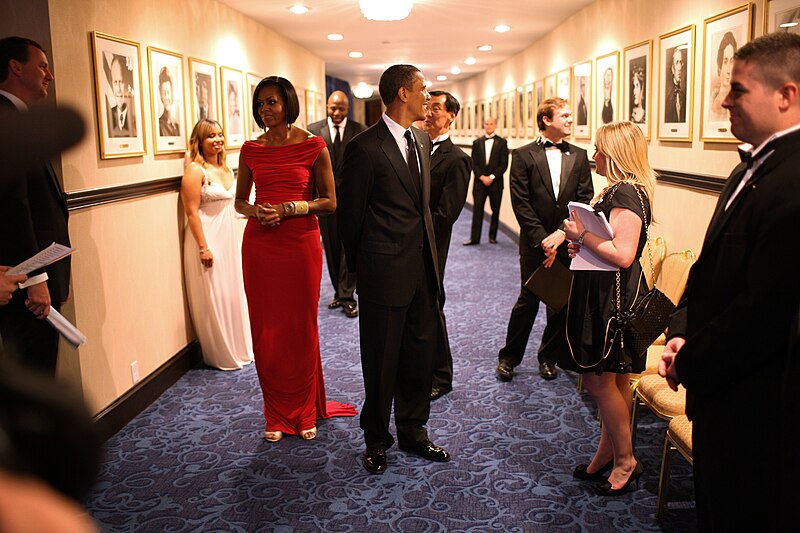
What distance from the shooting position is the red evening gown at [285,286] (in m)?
4.26

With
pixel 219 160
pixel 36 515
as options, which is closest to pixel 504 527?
pixel 36 515

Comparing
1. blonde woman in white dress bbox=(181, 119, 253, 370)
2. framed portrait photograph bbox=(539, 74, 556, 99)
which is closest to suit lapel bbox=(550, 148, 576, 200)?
blonde woman in white dress bbox=(181, 119, 253, 370)

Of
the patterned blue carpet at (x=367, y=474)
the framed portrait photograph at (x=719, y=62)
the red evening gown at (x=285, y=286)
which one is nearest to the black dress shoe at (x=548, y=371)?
the patterned blue carpet at (x=367, y=474)

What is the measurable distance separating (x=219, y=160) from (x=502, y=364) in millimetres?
2839

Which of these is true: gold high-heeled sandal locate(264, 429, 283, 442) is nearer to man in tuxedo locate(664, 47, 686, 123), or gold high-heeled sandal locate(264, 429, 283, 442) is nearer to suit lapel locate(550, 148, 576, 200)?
suit lapel locate(550, 148, 576, 200)

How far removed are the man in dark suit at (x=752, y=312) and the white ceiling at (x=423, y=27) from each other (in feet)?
21.9

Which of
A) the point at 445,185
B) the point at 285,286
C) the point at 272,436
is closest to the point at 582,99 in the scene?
the point at 445,185

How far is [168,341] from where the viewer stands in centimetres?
553

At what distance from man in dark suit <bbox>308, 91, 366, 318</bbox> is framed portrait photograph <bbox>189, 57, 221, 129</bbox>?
1041 mm

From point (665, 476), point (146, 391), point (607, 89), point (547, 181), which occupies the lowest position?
point (146, 391)

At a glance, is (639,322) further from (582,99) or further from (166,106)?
(582,99)

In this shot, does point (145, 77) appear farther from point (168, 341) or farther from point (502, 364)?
point (502, 364)

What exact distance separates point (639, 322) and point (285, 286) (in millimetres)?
2082

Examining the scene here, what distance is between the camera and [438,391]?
16.6ft
